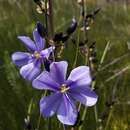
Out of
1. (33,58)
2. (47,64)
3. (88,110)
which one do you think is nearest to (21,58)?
(33,58)

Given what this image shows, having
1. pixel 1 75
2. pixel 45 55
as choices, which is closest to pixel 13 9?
pixel 1 75

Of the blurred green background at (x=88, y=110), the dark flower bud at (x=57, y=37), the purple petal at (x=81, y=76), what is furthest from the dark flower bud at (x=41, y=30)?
the blurred green background at (x=88, y=110)

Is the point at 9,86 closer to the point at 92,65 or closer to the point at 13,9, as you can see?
the point at 92,65

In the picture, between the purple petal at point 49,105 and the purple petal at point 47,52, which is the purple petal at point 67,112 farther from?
the purple petal at point 47,52

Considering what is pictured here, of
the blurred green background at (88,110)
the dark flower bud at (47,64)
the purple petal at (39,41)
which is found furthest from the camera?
the blurred green background at (88,110)

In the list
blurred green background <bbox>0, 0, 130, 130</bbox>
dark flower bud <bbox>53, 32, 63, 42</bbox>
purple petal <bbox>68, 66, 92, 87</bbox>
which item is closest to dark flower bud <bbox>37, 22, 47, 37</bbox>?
dark flower bud <bbox>53, 32, 63, 42</bbox>

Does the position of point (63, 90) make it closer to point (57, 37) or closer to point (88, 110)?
point (57, 37)

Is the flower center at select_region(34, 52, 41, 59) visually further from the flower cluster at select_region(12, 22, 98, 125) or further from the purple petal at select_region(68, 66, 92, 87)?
the purple petal at select_region(68, 66, 92, 87)
